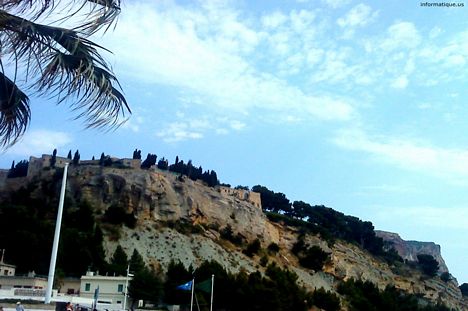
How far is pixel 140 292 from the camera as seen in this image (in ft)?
160

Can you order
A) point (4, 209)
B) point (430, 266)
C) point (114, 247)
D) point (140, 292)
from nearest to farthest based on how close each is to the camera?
point (140, 292) < point (4, 209) < point (114, 247) < point (430, 266)

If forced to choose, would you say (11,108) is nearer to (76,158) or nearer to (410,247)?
(76,158)

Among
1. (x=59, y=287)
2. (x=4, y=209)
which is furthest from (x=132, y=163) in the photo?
(x=59, y=287)

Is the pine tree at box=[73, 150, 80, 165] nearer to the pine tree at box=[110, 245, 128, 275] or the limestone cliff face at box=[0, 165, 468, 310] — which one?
the limestone cliff face at box=[0, 165, 468, 310]

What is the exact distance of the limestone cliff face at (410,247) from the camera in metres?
161

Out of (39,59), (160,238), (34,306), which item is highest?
(160,238)

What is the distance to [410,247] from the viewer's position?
17762 centimetres

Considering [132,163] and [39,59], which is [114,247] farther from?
[39,59]

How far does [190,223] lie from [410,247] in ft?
363

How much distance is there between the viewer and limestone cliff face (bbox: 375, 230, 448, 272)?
528 ft

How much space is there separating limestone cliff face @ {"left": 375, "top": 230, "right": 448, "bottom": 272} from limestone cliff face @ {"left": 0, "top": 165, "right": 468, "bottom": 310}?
178 feet

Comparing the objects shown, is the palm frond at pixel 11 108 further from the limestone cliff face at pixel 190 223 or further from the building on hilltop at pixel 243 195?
the building on hilltop at pixel 243 195

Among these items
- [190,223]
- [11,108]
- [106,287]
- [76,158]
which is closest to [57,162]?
[76,158]

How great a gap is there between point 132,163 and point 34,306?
254 ft
